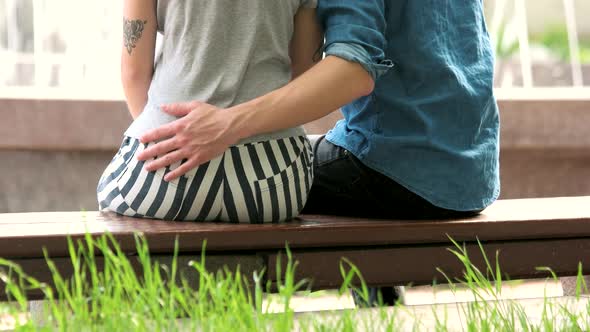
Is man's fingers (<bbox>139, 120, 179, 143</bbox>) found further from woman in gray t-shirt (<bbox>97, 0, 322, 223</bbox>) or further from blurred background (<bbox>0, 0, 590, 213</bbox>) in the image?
blurred background (<bbox>0, 0, 590, 213</bbox>)

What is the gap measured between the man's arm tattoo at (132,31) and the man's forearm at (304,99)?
29cm

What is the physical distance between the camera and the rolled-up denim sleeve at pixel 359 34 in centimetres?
207

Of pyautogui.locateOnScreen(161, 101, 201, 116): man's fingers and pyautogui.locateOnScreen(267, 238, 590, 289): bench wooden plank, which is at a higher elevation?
pyautogui.locateOnScreen(161, 101, 201, 116): man's fingers

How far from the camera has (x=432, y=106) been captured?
2238mm

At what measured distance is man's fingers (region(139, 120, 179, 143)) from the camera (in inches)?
80.2

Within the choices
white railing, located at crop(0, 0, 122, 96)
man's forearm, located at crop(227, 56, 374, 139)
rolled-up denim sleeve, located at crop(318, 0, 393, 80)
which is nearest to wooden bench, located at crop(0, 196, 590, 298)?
man's forearm, located at crop(227, 56, 374, 139)

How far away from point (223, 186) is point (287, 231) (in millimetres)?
162

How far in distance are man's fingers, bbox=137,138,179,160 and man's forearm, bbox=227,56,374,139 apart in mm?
132

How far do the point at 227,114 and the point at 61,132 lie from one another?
1.91 meters

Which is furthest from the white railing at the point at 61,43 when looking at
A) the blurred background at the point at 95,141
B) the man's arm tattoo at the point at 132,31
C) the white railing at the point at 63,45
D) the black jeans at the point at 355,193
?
the man's arm tattoo at the point at 132,31

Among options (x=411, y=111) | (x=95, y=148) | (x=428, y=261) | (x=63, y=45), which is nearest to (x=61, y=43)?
(x=63, y=45)

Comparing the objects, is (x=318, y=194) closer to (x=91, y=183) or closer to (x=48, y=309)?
(x=48, y=309)

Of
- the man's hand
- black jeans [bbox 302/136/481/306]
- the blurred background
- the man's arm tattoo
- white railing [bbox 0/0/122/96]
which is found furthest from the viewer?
white railing [bbox 0/0/122/96]

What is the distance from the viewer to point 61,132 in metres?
3.79
